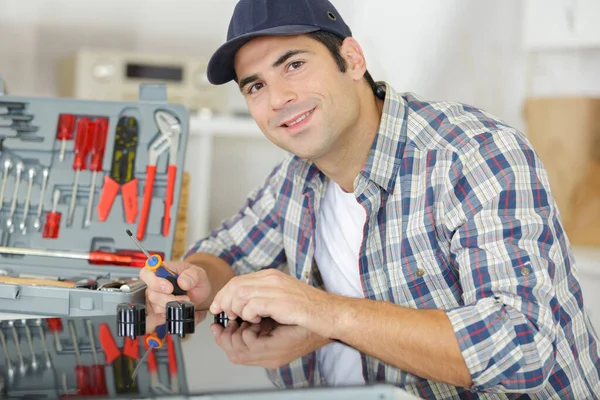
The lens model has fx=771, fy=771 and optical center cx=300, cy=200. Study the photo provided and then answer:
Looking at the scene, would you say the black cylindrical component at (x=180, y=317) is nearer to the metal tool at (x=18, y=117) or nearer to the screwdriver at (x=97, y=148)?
the screwdriver at (x=97, y=148)

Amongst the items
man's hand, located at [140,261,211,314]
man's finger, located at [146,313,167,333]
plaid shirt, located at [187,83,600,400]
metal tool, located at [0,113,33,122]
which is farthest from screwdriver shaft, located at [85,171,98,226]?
man's finger, located at [146,313,167,333]

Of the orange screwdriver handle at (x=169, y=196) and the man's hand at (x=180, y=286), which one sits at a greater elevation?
the orange screwdriver handle at (x=169, y=196)

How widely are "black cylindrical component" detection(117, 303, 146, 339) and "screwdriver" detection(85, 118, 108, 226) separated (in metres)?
0.68

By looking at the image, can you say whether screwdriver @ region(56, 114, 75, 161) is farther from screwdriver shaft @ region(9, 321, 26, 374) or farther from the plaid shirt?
screwdriver shaft @ region(9, 321, 26, 374)

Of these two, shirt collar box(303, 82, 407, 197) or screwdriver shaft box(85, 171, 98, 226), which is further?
screwdriver shaft box(85, 171, 98, 226)

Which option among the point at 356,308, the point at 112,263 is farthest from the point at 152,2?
the point at 356,308

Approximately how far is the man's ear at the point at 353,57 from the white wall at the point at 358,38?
1569 millimetres

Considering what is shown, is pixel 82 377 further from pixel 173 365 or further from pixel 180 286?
pixel 180 286

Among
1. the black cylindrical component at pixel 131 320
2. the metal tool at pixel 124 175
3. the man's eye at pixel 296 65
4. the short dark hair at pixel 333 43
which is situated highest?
the short dark hair at pixel 333 43

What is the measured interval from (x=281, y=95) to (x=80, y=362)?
69 centimetres

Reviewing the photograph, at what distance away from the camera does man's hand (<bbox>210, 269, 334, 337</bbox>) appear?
44.6 inches

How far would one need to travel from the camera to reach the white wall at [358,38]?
3.00m

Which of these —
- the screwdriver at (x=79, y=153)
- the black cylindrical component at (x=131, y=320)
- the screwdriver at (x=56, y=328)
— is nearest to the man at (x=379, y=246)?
the black cylindrical component at (x=131, y=320)

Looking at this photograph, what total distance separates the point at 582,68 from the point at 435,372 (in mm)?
2144
